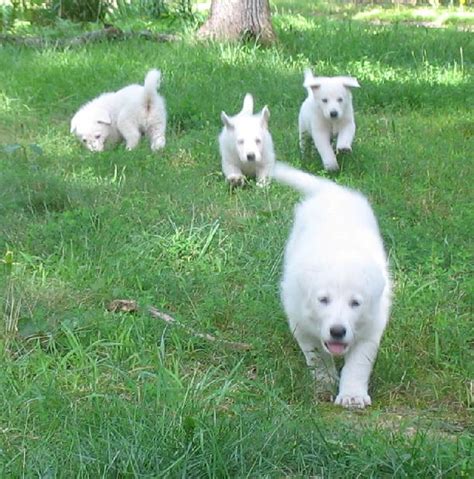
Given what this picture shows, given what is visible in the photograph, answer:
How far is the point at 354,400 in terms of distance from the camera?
3727 millimetres

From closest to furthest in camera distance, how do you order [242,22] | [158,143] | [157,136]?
[158,143] < [157,136] < [242,22]

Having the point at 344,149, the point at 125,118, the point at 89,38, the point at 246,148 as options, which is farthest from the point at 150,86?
the point at 89,38

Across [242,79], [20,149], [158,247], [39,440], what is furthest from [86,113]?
[39,440]

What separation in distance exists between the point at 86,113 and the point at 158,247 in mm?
3245

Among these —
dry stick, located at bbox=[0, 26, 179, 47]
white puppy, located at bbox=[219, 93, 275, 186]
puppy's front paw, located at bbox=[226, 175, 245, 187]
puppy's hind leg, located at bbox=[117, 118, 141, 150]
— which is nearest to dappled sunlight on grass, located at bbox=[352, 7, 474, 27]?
dry stick, located at bbox=[0, 26, 179, 47]

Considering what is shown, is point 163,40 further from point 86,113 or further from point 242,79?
point 86,113

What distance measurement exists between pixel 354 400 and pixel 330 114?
373 centimetres

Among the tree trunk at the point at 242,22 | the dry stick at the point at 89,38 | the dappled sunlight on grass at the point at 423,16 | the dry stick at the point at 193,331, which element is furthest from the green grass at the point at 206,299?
the dappled sunlight on grass at the point at 423,16

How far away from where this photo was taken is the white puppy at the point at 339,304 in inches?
146

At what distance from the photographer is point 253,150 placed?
691cm

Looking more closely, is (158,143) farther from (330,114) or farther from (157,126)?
(330,114)

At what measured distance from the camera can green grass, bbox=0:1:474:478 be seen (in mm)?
3008

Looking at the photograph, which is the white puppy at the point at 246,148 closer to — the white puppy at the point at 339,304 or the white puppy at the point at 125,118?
the white puppy at the point at 125,118

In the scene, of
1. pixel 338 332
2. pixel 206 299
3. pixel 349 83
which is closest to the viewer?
pixel 338 332
